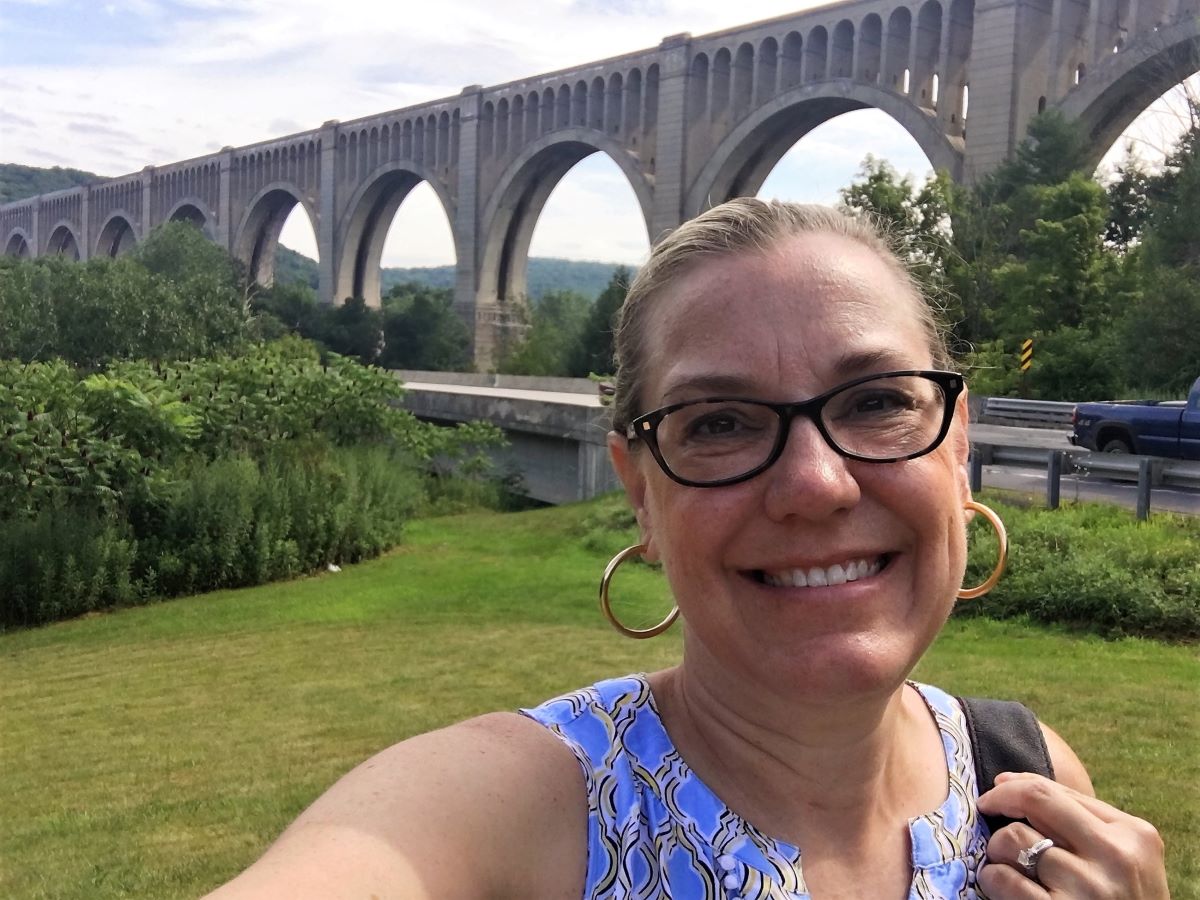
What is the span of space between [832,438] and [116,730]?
480cm

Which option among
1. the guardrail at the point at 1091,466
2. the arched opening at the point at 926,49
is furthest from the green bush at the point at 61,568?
the arched opening at the point at 926,49

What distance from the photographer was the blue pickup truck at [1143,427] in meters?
7.55

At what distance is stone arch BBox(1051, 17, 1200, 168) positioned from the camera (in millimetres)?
21328

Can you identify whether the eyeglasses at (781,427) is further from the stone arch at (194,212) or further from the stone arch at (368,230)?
the stone arch at (194,212)

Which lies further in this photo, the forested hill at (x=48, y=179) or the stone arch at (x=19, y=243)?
the stone arch at (x=19, y=243)

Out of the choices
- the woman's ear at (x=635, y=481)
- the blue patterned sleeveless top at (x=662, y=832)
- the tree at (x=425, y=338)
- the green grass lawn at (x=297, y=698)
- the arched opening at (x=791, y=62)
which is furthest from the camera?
the tree at (x=425, y=338)

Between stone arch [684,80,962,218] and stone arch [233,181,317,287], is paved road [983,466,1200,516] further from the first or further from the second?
stone arch [233,181,317,287]

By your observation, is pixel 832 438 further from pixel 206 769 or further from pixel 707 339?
pixel 206 769

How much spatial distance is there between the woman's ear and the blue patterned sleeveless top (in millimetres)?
170

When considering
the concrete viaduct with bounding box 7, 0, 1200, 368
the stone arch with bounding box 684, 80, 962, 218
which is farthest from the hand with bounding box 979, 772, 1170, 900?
the stone arch with bounding box 684, 80, 962, 218

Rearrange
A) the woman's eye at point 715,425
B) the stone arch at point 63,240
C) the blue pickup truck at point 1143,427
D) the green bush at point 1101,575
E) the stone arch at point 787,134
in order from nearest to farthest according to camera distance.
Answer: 1. the woman's eye at point 715,425
2. the green bush at point 1101,575
3. the blue pickup truck at point 1143,427
4. the stone arch at point 787,134
5. the stone arch at point 63,240

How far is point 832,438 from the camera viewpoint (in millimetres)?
1100

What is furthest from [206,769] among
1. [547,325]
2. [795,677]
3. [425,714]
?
[547,325]

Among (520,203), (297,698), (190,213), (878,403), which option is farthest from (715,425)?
(190,213)
